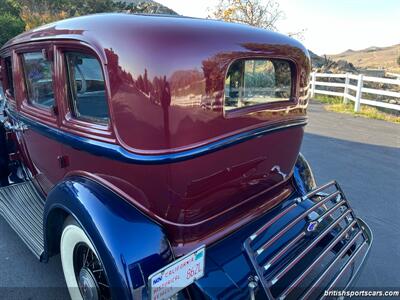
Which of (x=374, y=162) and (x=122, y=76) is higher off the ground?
(x=122, y=76)

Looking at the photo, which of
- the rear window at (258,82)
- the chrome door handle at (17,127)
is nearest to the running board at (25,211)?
the chrome door handle at (17,127)

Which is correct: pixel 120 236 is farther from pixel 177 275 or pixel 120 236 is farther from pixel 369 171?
pixel 369 171

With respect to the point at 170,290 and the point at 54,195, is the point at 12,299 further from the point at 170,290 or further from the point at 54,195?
the point at 170,290

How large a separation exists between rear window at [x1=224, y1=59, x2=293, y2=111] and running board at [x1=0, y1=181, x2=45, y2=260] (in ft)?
5.86

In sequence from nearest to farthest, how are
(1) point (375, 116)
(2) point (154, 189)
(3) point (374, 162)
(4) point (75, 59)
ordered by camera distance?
(2) point (154, 189) → (4) point (75, 59) → (3) point (374, 162) → (1) point (375, 116)

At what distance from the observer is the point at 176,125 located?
158 cm

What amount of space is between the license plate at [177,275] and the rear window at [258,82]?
91 cm

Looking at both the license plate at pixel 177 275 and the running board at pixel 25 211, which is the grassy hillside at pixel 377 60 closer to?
the running board at pixel 25 211

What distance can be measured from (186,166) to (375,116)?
9.01 m

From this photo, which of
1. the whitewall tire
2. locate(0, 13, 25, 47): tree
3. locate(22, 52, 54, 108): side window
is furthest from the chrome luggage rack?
locate(0, 13, 25, 47): tree

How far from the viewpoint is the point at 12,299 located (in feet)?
7.65

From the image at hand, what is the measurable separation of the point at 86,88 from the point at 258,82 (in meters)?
1.19

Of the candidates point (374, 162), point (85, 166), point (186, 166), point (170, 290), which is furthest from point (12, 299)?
point (374, 162)

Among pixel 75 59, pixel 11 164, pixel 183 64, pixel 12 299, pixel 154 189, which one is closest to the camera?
pixel 183 64
